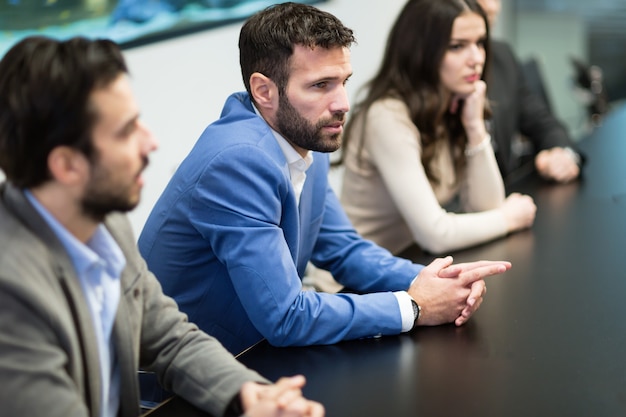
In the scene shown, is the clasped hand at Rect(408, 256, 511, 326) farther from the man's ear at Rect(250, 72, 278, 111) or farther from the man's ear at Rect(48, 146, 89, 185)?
the man's ear at Rect(48, 146, 89, 185)

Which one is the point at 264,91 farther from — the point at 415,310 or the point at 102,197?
the point at 102,197

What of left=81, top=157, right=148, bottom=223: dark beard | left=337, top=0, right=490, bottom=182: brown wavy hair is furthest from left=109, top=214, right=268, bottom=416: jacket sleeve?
left=337, top=0, right=490, bottom=182: brown wavy hair

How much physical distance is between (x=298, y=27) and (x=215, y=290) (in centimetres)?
53

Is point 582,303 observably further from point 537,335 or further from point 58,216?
point 58,216

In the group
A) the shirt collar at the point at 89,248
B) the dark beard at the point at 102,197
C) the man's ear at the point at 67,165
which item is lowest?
the shirt collar at the point at 89,248

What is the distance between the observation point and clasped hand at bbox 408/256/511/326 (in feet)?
5.18

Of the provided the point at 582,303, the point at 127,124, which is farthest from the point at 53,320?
the point at 582,303

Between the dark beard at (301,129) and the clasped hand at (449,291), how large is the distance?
316 mm

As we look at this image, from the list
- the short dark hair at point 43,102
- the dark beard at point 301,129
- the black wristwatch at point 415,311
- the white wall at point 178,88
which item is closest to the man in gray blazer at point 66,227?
the short dark hair at point 43,102

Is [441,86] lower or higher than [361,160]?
higher

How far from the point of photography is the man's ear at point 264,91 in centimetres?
165

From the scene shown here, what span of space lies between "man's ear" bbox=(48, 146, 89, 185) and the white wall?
4.79 ft

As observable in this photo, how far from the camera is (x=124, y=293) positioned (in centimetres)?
123

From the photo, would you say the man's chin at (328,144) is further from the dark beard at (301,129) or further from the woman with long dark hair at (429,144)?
the woman with long dark hair at (429,144)
